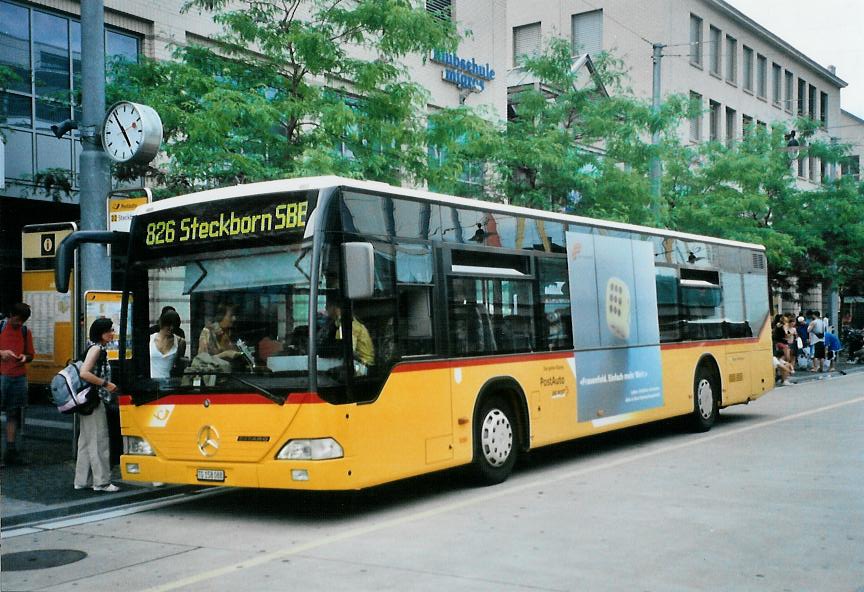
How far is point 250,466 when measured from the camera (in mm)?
8516

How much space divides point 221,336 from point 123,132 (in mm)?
3579

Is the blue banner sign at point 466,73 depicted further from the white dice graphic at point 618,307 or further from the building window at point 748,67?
the building window at point 748,67

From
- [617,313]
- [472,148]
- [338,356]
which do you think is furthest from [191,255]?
[472,148]

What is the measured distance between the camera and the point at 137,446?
9.32 m

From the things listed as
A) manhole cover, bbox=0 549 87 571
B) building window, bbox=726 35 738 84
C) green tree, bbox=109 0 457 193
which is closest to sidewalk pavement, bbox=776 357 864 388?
green tree, bbox=109 0 457 193

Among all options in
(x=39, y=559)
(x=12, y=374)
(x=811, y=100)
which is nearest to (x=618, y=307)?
(x=12, y=374)

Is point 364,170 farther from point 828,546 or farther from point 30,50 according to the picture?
point 828,546

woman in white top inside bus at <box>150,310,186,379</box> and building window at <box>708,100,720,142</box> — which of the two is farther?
building window at <box>708,100,720,142</box>

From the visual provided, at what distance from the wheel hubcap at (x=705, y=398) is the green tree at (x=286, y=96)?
5499mm

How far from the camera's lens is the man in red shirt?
11.6 m

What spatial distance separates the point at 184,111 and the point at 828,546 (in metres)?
9.88

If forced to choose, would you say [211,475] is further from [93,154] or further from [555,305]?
[555,305]

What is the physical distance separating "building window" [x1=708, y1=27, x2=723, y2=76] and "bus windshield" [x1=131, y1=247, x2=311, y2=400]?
40.6m

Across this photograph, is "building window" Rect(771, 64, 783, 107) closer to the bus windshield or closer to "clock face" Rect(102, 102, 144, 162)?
"clock face" Rect(102, 102, 144, 162)
